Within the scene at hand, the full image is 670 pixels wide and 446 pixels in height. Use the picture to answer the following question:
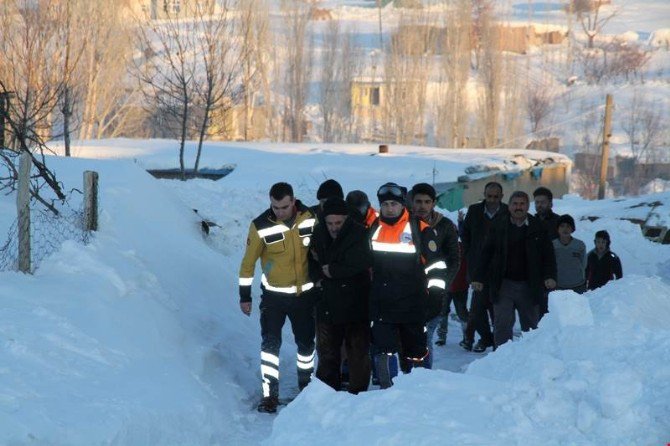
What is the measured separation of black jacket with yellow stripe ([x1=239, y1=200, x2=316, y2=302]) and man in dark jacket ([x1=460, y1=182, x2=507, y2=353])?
2.30 metres

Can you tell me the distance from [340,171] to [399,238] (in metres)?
25.1

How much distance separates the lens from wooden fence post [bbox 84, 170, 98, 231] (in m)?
10.6

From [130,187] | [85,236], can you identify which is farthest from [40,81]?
[85,236]

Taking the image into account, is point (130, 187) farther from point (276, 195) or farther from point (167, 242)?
point (276, 195)

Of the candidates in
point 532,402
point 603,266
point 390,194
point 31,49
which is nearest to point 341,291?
point 390,194

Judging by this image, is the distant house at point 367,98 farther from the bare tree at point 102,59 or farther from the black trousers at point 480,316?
the black trousers at point 480,316

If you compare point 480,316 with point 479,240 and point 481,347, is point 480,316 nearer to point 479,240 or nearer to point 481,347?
point 481,347

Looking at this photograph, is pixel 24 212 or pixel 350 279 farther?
pixel 24 212

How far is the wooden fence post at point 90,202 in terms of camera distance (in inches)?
416

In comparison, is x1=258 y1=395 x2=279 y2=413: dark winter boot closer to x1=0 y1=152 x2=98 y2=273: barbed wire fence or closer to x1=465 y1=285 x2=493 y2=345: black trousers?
x1=0 y1=152 x2=98 y2=273: barbed wire fence

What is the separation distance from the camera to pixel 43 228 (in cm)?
1073

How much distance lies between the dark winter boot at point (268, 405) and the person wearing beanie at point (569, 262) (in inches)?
164

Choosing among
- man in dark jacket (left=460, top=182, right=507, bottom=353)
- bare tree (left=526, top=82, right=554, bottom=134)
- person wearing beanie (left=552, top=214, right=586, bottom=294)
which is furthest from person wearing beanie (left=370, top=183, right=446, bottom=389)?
bare tree (left=526, top=82, right=554, bottom=134)

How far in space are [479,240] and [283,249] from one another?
285 centimetres
